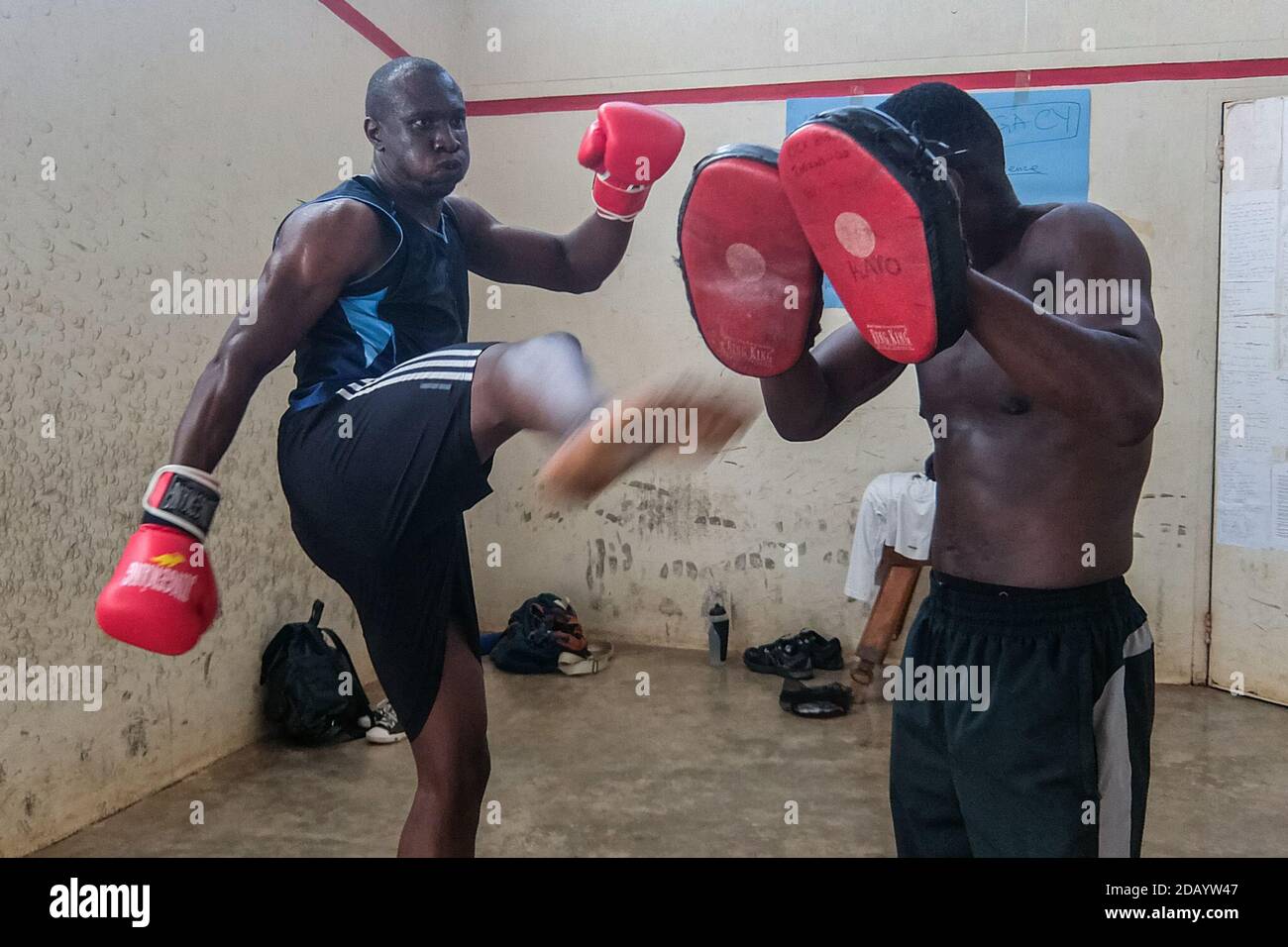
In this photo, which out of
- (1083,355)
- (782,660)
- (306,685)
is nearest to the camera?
(1083,355)

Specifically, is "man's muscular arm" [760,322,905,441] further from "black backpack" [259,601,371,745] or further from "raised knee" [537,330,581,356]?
"black backpack" [259,601,371,745]

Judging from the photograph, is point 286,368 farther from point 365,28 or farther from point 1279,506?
point 1279,506

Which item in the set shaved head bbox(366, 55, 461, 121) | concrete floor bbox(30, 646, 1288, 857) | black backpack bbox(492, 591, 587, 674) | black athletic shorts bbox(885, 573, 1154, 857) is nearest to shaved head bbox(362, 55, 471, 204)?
shaved head bbox(366, 55, 461, 121)

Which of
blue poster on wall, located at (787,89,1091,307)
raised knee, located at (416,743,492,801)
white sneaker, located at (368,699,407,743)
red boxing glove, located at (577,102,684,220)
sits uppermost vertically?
blue poster on wall, located at (787,89,1091,307)

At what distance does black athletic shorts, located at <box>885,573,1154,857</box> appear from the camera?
4.00ft

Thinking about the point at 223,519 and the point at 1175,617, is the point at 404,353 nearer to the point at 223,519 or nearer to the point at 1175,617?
the point at 223,519

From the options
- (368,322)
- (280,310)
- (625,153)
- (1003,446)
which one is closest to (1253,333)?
(1003,446)

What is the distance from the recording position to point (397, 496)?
1.33 meters

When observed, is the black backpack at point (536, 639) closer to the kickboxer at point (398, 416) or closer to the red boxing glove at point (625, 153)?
the kickboxer at point (398, 416)

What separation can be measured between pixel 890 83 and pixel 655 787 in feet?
8.30

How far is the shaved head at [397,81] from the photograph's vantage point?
1431mm

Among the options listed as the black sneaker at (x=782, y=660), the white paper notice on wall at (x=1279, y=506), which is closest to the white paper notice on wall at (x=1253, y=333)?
the white paper notice on wall at (x=1279, y=506)

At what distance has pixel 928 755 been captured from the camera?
1326mm

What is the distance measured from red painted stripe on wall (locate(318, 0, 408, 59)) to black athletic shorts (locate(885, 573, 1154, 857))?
6.71 feet
